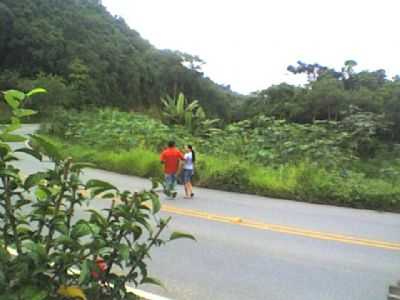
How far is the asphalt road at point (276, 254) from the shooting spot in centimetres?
543

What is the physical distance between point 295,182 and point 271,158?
2.51 m

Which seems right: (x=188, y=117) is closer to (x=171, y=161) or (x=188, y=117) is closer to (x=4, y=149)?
(x=171, y=161)

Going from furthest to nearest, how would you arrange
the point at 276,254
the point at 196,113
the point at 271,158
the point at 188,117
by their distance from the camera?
1. the point at 196,113
2. the point at 188,117
3. the point at 271,158
4. the point at 276,254

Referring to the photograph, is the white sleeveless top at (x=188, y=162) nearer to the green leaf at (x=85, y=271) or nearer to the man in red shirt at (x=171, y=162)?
the man in red shirt at (x=171, y=162)

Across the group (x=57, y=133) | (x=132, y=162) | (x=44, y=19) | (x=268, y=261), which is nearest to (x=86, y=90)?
(x=44, y=19)

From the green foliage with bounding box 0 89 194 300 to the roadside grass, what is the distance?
30.4ft

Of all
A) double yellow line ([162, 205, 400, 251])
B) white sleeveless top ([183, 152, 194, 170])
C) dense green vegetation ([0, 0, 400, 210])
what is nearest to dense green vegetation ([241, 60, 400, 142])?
dense green vegetation ([0, 0, 400, 210])

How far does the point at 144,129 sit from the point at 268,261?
14718 mm

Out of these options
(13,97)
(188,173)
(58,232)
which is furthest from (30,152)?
(188,173)

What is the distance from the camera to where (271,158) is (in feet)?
50.9

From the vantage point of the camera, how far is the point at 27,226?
2.00 metres

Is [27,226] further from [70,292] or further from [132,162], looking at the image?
[132,162]

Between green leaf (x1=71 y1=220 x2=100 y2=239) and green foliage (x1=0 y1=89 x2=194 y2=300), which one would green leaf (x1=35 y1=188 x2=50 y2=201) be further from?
green leaf (x1=71 y1=220 x2=100 y2=239)

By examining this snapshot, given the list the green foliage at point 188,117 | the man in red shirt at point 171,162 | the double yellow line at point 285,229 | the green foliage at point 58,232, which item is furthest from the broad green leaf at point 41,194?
the green foliage at point 188,117
